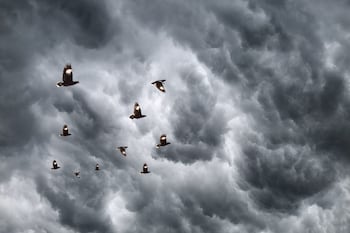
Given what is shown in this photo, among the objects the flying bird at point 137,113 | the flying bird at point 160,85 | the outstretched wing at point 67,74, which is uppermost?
the flying bird at point 160,85

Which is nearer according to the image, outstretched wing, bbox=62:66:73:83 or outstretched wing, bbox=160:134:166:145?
outstretched wing, bbox=62:66:73:83

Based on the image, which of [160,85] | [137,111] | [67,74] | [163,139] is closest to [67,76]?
Result: [67,74]

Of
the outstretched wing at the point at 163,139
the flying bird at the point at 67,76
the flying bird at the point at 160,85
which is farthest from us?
the outstretched wing at the point at 163,139

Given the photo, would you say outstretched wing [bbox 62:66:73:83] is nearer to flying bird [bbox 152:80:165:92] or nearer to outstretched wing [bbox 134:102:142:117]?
flying bird [bbox 152:80:165:92]

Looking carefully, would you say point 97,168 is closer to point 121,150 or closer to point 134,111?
point 121,150

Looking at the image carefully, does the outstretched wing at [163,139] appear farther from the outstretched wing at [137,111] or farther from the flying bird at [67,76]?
the flying bird at [67,76]

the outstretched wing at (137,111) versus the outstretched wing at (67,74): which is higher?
the outstretched wing at (137,111)

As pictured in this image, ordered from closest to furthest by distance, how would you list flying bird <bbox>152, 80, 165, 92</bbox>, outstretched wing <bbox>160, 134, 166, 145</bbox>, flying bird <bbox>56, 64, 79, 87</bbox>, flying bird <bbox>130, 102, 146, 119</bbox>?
flying bird <bbox>56, 64, 79, 87</bbox> → flying bird <bbox>152, 80, 165, 92</bbox> → flying bird <bbox>130, 102, 146, 119</bbox> → outstretched wing <bbox>160, 134, 166, 145</bbox>

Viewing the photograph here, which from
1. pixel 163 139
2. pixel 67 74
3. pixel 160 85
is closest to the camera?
pixel 67 74

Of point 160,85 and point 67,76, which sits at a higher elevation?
point 160,85

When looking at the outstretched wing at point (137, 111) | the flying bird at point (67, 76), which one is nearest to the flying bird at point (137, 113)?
the outstretched wing at point (137, 111)

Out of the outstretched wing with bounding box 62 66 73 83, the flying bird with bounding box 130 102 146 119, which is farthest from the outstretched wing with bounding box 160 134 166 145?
the outstretched wing with bounding box 62 66 73 83

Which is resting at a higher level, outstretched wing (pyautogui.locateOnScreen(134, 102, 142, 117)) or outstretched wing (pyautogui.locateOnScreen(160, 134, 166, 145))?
outstretched wing (pyautogui.locateOnScreen(160, 134, 166, 145))

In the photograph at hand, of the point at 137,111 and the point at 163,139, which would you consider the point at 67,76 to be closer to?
the point at 137,111
